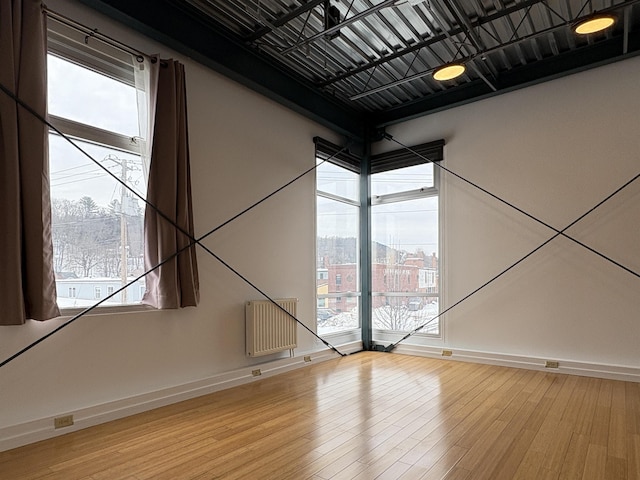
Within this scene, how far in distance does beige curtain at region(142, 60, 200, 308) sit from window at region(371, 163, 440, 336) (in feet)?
10.6

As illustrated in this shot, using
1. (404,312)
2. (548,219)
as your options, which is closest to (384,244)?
(404,312)

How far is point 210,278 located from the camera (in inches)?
164

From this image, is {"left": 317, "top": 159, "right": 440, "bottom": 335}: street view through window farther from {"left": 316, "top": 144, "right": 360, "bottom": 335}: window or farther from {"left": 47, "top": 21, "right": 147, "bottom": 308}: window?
{"left": 47, "top": 21, "right": 147, "bottom": 308}: window

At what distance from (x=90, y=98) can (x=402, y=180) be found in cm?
420

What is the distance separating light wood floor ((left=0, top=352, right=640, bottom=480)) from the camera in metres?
2.42

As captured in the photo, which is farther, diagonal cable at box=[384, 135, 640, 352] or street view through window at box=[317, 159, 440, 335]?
street view through window at box=[317, 159, 440, 335]

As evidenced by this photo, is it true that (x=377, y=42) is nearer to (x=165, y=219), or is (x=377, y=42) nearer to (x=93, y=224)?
(x=165, y=219)

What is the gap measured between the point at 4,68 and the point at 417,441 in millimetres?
3722

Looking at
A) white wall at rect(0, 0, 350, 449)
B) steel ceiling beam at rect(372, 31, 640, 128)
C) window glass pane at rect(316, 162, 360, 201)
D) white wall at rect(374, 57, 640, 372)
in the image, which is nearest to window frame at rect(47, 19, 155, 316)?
white wall at rect(0, 0, 350, 449)

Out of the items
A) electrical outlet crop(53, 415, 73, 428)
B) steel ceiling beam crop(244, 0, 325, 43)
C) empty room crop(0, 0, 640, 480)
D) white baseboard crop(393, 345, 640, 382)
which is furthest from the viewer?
white baseboard crop(393, 345, 640, 382)

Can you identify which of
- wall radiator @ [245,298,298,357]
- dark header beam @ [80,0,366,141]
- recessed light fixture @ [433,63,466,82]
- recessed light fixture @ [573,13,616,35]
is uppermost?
dark header beam @ [80,0,366,141]

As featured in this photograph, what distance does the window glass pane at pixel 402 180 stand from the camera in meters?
5.95

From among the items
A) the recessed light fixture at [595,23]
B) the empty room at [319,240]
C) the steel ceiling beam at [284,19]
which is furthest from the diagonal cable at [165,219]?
the recessed light fixture at [595,23]

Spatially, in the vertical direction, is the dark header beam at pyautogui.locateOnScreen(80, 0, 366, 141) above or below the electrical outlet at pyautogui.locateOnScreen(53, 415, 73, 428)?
above
